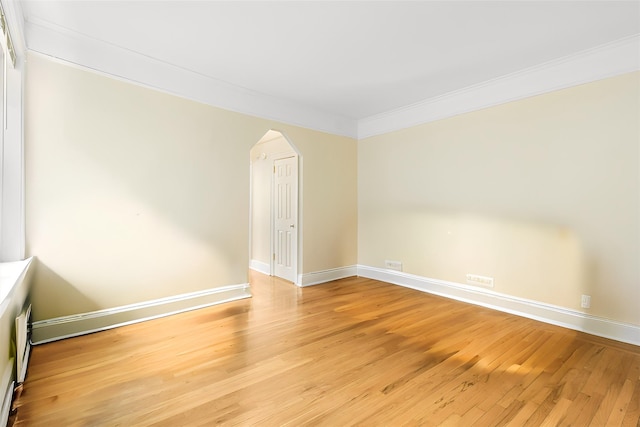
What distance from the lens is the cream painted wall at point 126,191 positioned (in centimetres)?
276

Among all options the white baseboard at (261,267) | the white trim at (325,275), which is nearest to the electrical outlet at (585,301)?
the white trim at (325,275)

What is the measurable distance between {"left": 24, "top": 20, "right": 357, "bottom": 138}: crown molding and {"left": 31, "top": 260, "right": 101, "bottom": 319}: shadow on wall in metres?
1.95

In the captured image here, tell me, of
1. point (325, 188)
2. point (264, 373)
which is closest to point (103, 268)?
point (264, 373)

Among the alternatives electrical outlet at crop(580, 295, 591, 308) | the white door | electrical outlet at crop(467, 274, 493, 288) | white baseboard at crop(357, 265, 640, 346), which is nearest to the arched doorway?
the white door

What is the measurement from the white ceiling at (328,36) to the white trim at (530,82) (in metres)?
0.10

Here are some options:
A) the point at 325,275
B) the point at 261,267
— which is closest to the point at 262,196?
the point at 261,267

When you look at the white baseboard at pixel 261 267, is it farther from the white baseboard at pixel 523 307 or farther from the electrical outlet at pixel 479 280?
the electrical outlet at pixel 479 280

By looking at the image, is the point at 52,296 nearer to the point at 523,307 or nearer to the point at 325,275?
the point at 325,275

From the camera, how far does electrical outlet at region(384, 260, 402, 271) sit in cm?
487

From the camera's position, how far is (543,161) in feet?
11.1

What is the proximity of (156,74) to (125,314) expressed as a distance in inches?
103

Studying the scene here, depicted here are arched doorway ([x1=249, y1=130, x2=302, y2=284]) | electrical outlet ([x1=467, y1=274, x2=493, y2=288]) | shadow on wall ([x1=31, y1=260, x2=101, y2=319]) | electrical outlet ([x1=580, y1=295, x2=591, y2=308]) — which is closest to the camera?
shadow on wall ([x1=31, y1=260, x2=101, y2=319])

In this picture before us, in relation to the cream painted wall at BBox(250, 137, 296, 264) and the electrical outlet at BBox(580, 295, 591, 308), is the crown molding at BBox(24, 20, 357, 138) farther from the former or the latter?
the electrical outlet at BBox(580, 295, 591, 308)

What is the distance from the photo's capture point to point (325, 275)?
509 cm
